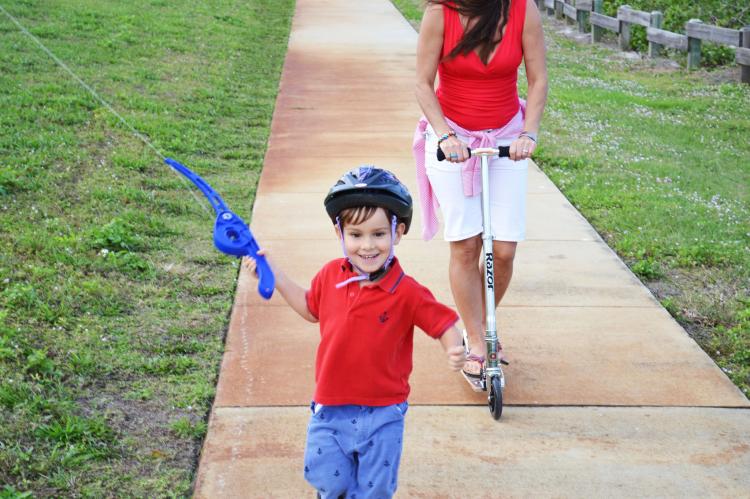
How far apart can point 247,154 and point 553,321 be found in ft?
14.7

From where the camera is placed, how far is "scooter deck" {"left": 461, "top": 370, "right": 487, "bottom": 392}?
499 cm

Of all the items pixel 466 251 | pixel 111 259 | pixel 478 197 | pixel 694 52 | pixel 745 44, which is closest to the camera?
pixel 478 197

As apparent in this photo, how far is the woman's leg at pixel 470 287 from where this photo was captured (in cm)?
496

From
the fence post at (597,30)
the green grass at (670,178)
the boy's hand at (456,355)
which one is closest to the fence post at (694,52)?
the green grass at (670,178)

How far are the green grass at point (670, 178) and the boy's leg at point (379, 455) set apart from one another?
2.59 m

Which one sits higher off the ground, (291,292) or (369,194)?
(369,194)

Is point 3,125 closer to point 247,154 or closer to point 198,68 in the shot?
point 247,154

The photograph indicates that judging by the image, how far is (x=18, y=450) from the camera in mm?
4102

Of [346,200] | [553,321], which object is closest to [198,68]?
[553,321]

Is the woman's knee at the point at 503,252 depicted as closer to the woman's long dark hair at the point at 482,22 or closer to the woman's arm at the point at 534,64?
the woman's arm at the point at 534,64

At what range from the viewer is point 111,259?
636 centimetres

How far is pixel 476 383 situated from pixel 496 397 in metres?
0.38

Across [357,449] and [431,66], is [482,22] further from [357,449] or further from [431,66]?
[357,449]

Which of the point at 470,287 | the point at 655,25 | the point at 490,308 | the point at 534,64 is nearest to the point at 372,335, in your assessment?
the point at 490,308
